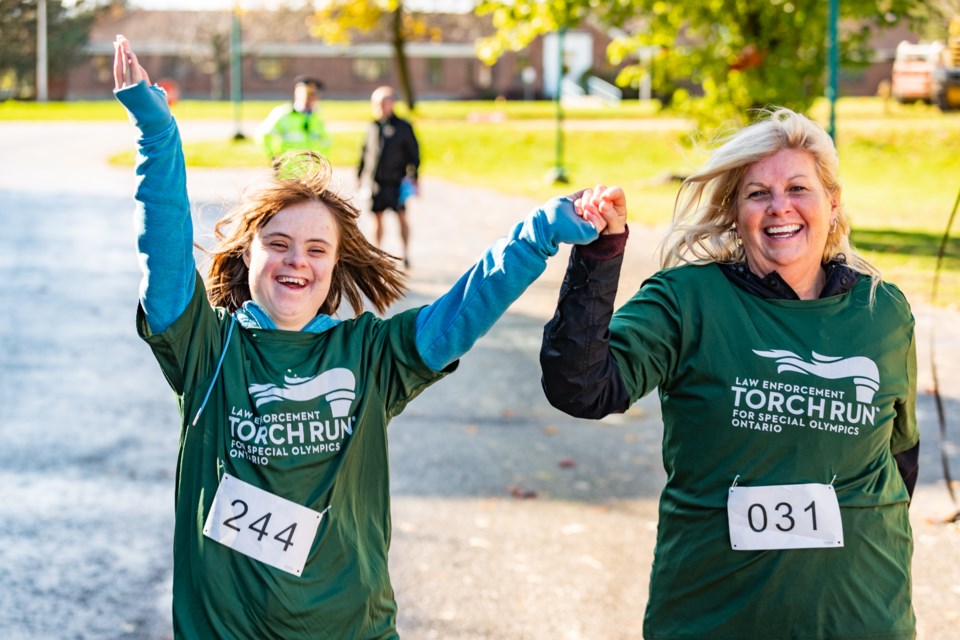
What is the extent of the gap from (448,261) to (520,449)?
719 centimetres

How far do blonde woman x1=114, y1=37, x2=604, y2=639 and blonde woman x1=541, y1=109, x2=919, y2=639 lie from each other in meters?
0.37

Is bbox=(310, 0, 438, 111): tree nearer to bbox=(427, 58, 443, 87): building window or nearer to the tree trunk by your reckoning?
the tree trunk

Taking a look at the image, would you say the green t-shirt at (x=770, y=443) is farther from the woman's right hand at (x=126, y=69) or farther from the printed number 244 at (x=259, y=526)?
the woman's right hand at (x=126, y=69)

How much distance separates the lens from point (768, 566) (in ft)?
9.48

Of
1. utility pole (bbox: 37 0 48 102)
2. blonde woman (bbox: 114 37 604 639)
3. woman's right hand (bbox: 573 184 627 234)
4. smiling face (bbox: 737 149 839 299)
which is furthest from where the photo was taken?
utility pole (bbox: 37 0 48 102)

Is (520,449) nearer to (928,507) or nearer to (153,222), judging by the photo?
(928,507)

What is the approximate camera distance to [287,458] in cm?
287

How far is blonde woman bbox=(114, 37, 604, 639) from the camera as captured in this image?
2.76 m

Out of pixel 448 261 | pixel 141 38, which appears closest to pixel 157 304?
pixel 448 261

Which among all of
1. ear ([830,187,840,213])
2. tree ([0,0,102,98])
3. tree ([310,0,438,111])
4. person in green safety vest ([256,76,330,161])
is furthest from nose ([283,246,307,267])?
tree ([0,0,102,98])

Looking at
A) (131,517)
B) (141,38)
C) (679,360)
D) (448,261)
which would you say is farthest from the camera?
(141,38)

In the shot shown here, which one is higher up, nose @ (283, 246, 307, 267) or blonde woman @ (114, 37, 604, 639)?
nose @ (283, 246, 307, 267)

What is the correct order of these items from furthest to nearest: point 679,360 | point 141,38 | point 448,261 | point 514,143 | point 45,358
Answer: point 141,38 → point 514,143 → point 448,261 → point 45,358 → point 679,360

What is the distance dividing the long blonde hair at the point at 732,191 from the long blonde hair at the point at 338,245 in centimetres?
76
